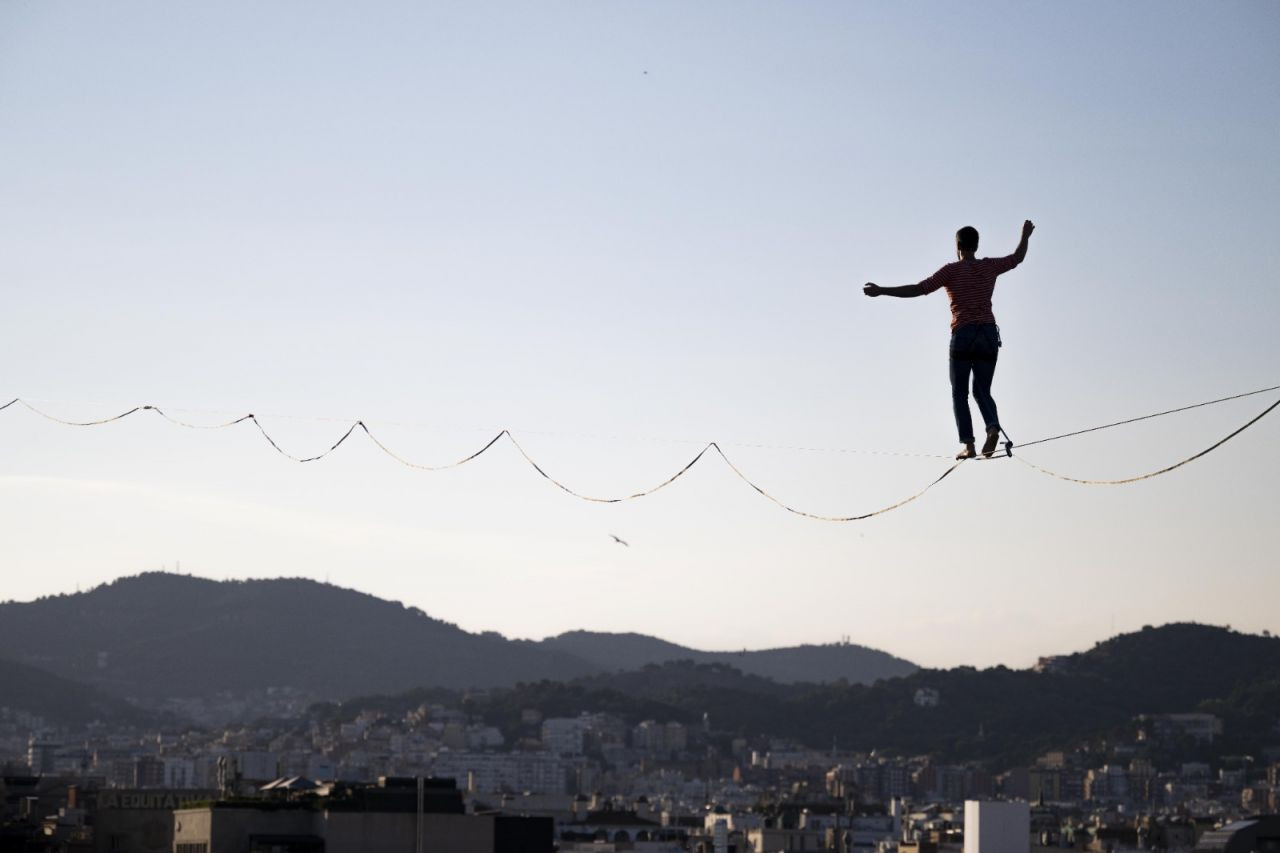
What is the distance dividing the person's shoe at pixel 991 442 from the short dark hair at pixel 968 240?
1.65 m

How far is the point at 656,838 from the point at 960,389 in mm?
131924

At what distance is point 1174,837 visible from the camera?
517 feet

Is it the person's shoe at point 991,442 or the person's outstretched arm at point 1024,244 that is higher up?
the person's outstretched arm at point 1024,244

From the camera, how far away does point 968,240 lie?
71.1 feet

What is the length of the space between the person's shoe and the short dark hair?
1.65 metres

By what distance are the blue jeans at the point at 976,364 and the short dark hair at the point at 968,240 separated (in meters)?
0.72

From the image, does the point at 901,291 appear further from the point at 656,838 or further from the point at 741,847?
the point at 656,838

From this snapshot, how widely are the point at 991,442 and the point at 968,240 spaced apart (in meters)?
1.84

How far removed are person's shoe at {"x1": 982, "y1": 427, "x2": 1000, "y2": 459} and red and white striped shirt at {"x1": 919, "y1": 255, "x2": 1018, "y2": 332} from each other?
100cm

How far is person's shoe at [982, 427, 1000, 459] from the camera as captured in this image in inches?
853

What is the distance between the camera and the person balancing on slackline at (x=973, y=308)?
70.5 ft

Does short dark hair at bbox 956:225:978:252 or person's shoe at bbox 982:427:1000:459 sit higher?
short dark hair at bbox 956:225:978:252

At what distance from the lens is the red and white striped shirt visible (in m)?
21.5

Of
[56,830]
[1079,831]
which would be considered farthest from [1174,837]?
[56,830]
